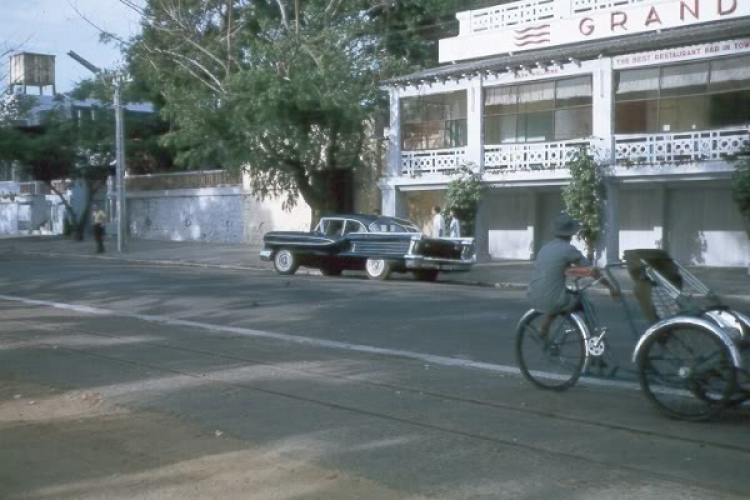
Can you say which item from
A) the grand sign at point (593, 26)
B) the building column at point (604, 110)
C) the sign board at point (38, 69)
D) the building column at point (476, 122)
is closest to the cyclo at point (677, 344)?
the building column at point (604, 110)

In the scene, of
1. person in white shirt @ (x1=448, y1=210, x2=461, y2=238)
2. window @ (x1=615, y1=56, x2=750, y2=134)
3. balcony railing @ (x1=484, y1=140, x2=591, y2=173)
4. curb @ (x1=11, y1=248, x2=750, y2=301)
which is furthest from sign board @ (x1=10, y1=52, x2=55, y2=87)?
window @ (x1=615, y1=56, x2=750, y2=134)

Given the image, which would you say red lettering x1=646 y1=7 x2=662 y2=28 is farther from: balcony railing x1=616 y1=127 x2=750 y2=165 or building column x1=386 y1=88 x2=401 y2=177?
building column x1=386 y1=88 x2=401 y2=177

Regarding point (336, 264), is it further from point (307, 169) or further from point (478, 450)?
point (478, 450)

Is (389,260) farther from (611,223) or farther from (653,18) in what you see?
(653,18)

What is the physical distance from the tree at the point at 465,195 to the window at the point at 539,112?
1345mm

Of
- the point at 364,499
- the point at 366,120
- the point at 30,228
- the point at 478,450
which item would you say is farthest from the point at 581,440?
the point at 30,228

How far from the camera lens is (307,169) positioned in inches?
1345

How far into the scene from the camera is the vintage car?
77.8 ft

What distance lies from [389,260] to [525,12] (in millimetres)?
10250

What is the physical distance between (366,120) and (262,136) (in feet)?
11.9

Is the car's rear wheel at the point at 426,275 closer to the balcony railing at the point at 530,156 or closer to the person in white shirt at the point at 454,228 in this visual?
the person in white shirt at the point at 454,228

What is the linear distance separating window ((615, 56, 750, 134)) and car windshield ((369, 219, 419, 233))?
6.60 m

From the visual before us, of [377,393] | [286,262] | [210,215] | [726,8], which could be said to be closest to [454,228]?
[286,262]

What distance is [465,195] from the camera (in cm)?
2977
